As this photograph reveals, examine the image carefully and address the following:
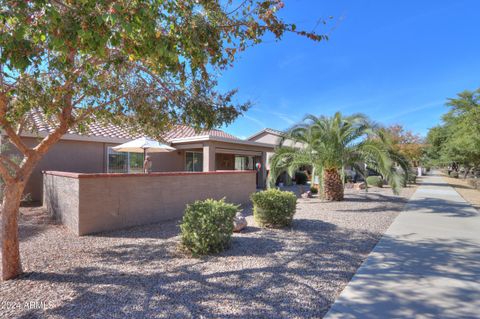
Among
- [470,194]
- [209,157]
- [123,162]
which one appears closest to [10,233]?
[209,157]

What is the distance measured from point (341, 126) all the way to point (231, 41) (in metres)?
8.92

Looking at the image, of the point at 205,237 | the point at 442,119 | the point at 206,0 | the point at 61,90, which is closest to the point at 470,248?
the point at 205,237

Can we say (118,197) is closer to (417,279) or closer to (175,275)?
(175,275)

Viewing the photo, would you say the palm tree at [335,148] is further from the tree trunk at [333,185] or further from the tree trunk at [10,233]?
the tree trunk at [10,233]

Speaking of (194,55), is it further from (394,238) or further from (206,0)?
(394,238)

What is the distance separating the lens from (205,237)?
5.42m

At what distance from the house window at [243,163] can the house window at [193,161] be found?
4.36 meters

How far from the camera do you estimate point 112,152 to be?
13.4 m

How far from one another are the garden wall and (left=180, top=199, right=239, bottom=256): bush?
3.06m

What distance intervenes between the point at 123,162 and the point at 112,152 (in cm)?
84

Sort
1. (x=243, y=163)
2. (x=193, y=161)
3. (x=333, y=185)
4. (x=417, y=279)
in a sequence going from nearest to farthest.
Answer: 1. (x=417, y=279)
2. (x=333, y=185)
3. (x=193, y=161)
4. (x=243, y=163)

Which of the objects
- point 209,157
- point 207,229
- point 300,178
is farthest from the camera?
point 300,178

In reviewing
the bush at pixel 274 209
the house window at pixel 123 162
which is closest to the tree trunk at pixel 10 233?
the bush at pixel 274 209

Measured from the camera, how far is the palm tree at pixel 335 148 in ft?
39.4
